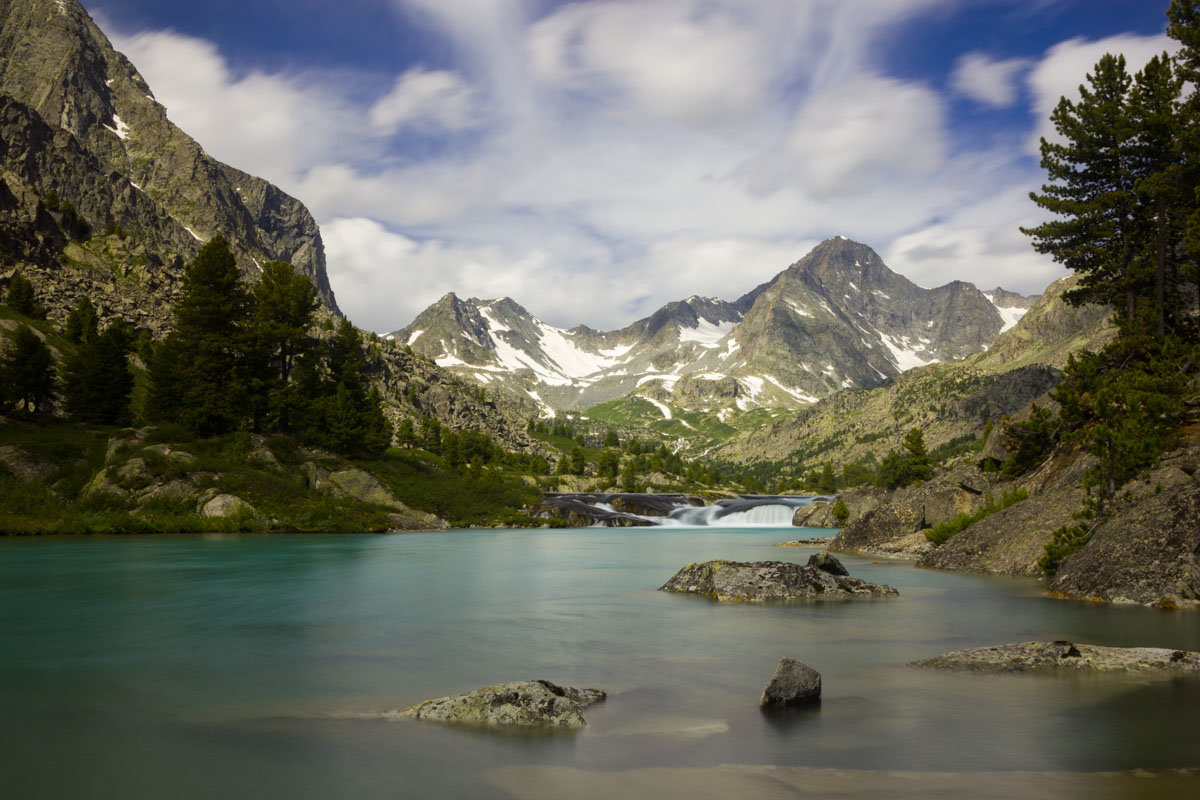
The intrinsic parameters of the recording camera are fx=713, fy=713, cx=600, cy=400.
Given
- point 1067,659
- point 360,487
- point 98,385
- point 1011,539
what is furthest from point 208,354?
point 1067,659

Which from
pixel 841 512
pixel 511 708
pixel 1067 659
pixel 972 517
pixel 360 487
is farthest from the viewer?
pixel 841 512

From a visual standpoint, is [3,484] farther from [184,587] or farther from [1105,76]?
[1105,76]

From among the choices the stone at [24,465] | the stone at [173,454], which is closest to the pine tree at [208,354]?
the stone at [173,454]

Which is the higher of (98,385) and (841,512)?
(98,385)

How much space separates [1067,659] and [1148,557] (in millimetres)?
11153

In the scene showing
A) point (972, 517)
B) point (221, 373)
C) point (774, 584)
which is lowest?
point (774, 584)

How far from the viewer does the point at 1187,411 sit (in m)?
31.2

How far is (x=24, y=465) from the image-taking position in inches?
2263

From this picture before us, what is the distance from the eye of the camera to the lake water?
8.91 m

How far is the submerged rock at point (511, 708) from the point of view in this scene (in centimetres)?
1100

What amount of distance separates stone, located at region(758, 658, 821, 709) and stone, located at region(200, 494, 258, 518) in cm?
5647

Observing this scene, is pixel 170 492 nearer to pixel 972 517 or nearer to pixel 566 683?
pixel 566 683

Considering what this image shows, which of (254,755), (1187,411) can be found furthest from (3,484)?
(1187,411)

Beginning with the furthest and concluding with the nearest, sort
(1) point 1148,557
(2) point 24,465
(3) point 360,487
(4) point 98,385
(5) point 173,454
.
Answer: (4) point 98,385 → (3) point 360,487 → (5) point 173,454 → (2) point 24,465 → (1) point 1148,557
